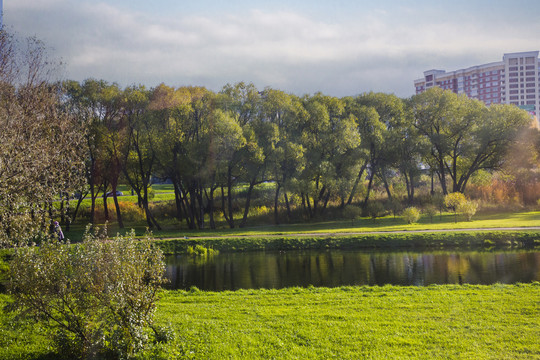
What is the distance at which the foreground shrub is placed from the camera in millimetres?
7969

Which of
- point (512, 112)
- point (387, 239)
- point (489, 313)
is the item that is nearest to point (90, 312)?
point (489, 313)

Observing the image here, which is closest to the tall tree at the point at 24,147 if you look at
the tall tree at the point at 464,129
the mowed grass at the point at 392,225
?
the mowed grass at the point at 392,225

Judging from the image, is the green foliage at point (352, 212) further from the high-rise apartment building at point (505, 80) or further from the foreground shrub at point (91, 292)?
the high-rise apartment building at point (505, 80)

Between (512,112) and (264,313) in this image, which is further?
(512,112)

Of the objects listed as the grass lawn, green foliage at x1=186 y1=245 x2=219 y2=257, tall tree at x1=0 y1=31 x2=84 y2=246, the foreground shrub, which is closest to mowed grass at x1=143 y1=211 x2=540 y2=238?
the grass lawn

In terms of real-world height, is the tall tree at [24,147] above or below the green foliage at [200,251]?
above

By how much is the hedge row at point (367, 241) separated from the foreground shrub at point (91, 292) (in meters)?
21.1

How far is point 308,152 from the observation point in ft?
139

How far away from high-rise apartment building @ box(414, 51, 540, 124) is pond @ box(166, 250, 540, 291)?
137428mm

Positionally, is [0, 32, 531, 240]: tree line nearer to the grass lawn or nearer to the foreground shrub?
the grass lawn

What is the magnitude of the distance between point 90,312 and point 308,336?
4500 millimetres

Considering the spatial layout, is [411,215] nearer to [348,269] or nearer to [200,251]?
[348,269]

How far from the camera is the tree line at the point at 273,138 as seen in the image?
3734 cm

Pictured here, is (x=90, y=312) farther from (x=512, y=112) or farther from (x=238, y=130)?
(x=512, y=112)
